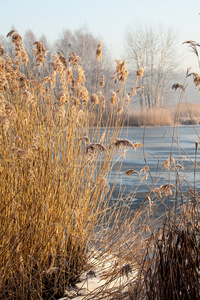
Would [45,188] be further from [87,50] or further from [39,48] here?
[87,50]

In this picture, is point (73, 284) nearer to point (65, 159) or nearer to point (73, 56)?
point (65, 159)

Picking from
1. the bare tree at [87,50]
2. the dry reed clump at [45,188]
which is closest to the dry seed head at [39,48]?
the dry reed clump at [45,188]

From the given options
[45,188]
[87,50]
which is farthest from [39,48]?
[87,50]

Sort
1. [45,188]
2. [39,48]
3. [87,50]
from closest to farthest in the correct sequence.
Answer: [45,188]
[39,48]
[87,50]

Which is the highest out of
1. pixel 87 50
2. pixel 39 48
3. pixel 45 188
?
pixel 87 50

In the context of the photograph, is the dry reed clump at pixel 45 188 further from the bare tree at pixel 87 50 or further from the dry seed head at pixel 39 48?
the bare tree at pixel 87 50

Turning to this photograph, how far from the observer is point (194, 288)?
1701 mm

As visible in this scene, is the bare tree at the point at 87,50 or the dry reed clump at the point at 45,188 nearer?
the dry reed clump at the point at 45,188

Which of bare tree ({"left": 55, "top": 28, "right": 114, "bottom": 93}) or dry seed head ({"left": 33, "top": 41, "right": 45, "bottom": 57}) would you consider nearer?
dry seed head ({"left": 33, "top": 41, "right": 45, "bottom": 57})

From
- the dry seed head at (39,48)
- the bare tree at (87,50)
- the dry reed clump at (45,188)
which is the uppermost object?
the bare tree at (87,50)

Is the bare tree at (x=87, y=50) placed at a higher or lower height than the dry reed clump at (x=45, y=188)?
higher

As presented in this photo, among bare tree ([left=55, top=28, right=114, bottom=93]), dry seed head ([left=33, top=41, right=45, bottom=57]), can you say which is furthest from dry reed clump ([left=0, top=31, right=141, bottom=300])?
bare tree ([left=55, top=28, right=114, bottom=93])

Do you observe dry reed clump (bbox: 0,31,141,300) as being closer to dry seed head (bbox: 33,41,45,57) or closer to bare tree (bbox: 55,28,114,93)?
dry seed head (bbox: 33,41,45,57)

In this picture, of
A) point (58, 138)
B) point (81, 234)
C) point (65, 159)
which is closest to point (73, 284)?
point (81, 234)
